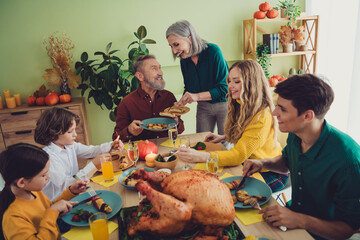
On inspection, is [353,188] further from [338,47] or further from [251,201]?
[338,47]

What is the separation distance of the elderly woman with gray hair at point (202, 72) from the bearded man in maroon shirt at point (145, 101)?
0.22m

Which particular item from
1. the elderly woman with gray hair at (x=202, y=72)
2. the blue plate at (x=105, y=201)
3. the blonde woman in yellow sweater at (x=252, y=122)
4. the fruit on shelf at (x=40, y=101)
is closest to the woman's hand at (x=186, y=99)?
the elderly woman with gray hair at (x=202, y=72)

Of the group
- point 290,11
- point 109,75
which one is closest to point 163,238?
point 109,75

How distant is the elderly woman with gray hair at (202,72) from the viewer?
270 centimetres

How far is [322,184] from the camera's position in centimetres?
129

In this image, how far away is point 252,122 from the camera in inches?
71.2

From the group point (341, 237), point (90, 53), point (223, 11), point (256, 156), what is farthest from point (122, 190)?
point (223, 11)

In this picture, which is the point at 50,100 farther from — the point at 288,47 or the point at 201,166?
the point at 288,47

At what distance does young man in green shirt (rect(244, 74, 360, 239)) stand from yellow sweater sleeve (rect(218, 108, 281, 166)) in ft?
1.09

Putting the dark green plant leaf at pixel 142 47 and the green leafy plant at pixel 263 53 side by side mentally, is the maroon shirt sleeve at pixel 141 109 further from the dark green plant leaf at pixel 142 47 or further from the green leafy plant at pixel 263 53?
the green leafy plant at pixel 263 53

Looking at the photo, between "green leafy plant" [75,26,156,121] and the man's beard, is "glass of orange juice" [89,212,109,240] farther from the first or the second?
"green leafy plant" [75,26,156,121]

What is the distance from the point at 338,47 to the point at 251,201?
321 cm

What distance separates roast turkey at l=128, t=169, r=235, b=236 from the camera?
92cm

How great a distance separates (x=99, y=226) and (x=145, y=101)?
1656 mm
